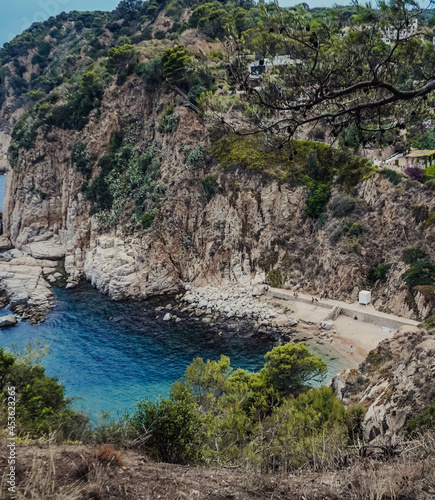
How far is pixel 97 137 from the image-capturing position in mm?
43281

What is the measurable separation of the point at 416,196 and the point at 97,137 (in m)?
33.3

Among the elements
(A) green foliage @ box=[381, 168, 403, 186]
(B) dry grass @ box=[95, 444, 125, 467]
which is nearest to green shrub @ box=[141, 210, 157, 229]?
(A) green foliage @ box=[381, 168, 403, 186]

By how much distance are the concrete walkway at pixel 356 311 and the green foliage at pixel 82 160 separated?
25.8 meters

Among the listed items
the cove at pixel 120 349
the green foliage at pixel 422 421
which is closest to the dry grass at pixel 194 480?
the green foliage at pixel 422 421

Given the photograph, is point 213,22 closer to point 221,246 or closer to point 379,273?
point 221,246

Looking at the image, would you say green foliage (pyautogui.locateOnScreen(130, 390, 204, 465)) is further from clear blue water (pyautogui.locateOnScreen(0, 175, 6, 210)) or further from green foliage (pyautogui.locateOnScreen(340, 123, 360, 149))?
clear blue water (pyautogui.locateOnScreen(0, 175, 6, 210))

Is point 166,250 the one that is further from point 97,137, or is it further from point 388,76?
point 388,76

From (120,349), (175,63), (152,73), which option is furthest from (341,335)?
(152,73)

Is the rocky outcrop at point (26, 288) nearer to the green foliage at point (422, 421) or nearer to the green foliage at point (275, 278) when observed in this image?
the green foliage at point (275, 278)

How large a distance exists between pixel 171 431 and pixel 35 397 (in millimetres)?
4905

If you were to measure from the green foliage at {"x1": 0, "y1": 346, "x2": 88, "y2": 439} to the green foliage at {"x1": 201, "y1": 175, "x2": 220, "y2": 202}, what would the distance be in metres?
24.1

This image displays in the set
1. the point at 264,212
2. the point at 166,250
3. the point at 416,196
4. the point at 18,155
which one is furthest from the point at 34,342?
the point at 18,155

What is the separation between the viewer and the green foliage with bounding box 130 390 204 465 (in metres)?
8.67

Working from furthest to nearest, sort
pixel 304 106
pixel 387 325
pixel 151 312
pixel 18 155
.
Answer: pixel 18 155 < pixel 151 312 < pixel 387 325 < pixel 304 106
